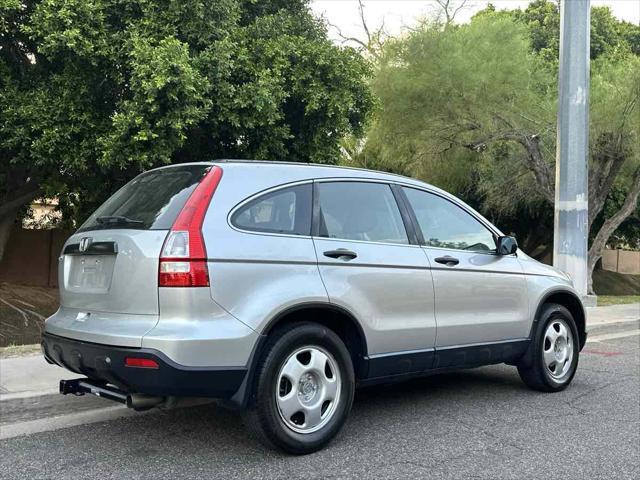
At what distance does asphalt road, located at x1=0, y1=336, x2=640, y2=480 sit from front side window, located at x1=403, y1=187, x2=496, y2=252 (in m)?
1.35

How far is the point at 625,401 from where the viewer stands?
5.58 metres

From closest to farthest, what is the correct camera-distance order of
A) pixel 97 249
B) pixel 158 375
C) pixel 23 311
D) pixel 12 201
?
pixel 158 375, pixel 97 249, pixel 12 201, pixel 23 311

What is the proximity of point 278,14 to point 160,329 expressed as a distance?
359 inches

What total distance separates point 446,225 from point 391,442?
1.76 m

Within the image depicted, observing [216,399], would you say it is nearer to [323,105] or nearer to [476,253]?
[476,253]

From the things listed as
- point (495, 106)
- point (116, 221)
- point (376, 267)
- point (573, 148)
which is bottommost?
point (376, 267)

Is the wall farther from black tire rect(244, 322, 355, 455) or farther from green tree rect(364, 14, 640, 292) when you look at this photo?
black tire rect(244, 322, 355, 455)

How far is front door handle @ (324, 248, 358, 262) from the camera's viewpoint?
414 centimetres

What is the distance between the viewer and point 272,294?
3.79m

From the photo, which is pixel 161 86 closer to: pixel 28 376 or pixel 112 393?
pixel 28 376

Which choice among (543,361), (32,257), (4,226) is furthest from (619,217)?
(32,257)

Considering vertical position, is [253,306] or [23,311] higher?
[253,306]

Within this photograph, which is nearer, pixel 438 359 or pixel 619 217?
pixel 438 359

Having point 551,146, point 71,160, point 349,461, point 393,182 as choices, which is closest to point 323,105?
point 71,160
